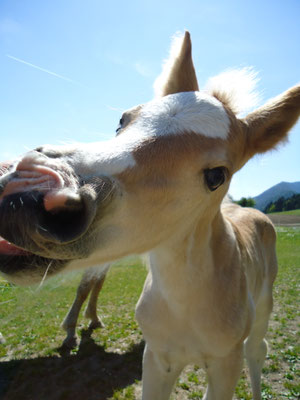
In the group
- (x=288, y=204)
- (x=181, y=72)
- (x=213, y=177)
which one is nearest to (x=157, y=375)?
(x=213, y=177)

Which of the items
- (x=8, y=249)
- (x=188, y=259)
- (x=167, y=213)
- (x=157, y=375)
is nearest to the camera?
(x=8, y=249)

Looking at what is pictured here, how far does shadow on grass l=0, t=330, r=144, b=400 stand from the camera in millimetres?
3533

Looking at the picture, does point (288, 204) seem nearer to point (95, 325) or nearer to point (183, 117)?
point (95, 325)

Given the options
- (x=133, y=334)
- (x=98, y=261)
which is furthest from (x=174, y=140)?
(x=133, y=334)

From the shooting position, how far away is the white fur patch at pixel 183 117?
5.26ft

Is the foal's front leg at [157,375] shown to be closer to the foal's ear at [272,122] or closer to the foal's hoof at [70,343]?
the foal's ear at [272,122]

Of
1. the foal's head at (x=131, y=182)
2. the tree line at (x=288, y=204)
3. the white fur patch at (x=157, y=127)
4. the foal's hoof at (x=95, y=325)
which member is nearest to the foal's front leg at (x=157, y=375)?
the foal's head at (x=131, y=182)

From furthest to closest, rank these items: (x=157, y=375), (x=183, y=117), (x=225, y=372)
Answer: (x=157, y=375) < (x=225, y=372) < (x=183, y=117)

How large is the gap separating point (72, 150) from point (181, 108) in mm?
822

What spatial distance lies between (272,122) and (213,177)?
882mm

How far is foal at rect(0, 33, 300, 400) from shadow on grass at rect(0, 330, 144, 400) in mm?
1674

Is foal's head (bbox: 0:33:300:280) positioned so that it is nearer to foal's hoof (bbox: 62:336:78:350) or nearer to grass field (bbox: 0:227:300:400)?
grass field (bbox: 0:227:300:400)

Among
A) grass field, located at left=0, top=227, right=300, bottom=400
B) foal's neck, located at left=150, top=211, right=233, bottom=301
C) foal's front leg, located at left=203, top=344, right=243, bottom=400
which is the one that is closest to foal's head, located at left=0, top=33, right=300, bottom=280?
foal's neck, located at left=150, top=211, right=233, bottom=301

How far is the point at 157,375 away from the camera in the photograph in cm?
245
